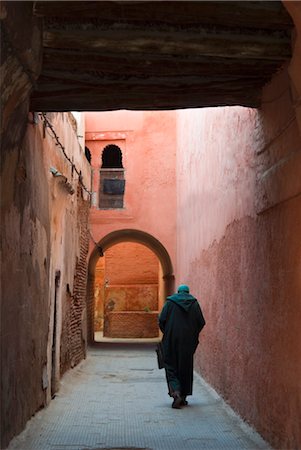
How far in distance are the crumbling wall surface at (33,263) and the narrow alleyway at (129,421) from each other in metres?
0.25

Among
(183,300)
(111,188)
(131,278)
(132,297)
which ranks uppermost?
(111,188)

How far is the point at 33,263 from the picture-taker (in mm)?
5789

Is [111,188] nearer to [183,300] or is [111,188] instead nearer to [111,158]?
[111,158]

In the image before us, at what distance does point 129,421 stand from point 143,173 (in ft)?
31.8

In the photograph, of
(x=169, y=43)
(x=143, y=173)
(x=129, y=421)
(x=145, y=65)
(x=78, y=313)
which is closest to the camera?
(x=169, y=43)

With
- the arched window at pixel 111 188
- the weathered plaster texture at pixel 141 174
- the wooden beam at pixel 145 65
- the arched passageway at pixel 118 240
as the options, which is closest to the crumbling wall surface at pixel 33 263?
the wooden beam at pixel 145 65

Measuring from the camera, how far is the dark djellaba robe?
23.3 feet

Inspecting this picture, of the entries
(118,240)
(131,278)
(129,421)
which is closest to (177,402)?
(129,421)

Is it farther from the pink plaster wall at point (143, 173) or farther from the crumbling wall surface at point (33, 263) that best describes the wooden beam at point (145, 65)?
the pink plaster wall at point (143, 173)

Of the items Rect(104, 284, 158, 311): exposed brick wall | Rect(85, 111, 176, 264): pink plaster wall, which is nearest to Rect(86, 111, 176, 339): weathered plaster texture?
Rect(85, 111, 176, 264): pink plaster wall

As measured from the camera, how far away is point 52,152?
7047 millimetres

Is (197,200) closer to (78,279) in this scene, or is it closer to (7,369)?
(78,279)

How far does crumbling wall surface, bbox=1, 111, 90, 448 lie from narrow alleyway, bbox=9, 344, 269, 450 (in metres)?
0.25

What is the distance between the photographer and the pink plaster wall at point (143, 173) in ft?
49.0
